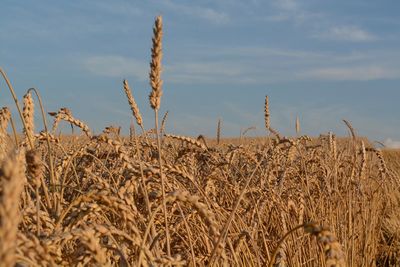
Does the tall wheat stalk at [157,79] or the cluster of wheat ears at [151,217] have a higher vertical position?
the tall wheat stalk at [157,79]

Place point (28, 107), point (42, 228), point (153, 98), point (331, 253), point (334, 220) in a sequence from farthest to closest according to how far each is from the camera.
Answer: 1. point (334, 220)
2. point (28, 107)
3. point (42, 228)
4. point (153, 98)
5. point (331, 253)

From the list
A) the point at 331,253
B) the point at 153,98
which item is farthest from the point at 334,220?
the point at 331,253

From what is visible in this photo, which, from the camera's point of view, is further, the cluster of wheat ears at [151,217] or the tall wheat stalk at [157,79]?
the tall wheat stalk at [157,79]

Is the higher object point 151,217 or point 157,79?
point 157,79

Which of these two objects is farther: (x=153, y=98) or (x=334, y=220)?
(x=334, y=220)

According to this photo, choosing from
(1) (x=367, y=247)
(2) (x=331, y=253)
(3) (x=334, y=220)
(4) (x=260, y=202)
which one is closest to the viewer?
(2) (x=331, y=253)

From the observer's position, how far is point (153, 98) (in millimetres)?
1730

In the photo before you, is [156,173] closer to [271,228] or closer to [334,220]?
[271,228]

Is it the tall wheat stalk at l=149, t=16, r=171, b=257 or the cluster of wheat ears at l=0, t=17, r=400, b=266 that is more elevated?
the tall wheat stalk at l=149, t=16, r=171, b=257

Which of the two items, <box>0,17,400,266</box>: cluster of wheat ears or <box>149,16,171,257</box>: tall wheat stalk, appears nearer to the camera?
<box>0,17,400,266</box>: cluster of wheat ears

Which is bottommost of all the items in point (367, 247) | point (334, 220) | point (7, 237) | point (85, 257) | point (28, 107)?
point (367, 247)

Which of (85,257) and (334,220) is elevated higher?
(85,257)

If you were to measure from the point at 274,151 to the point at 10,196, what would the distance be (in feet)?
11.3

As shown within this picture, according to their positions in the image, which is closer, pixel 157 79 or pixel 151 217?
pixel 151 217
